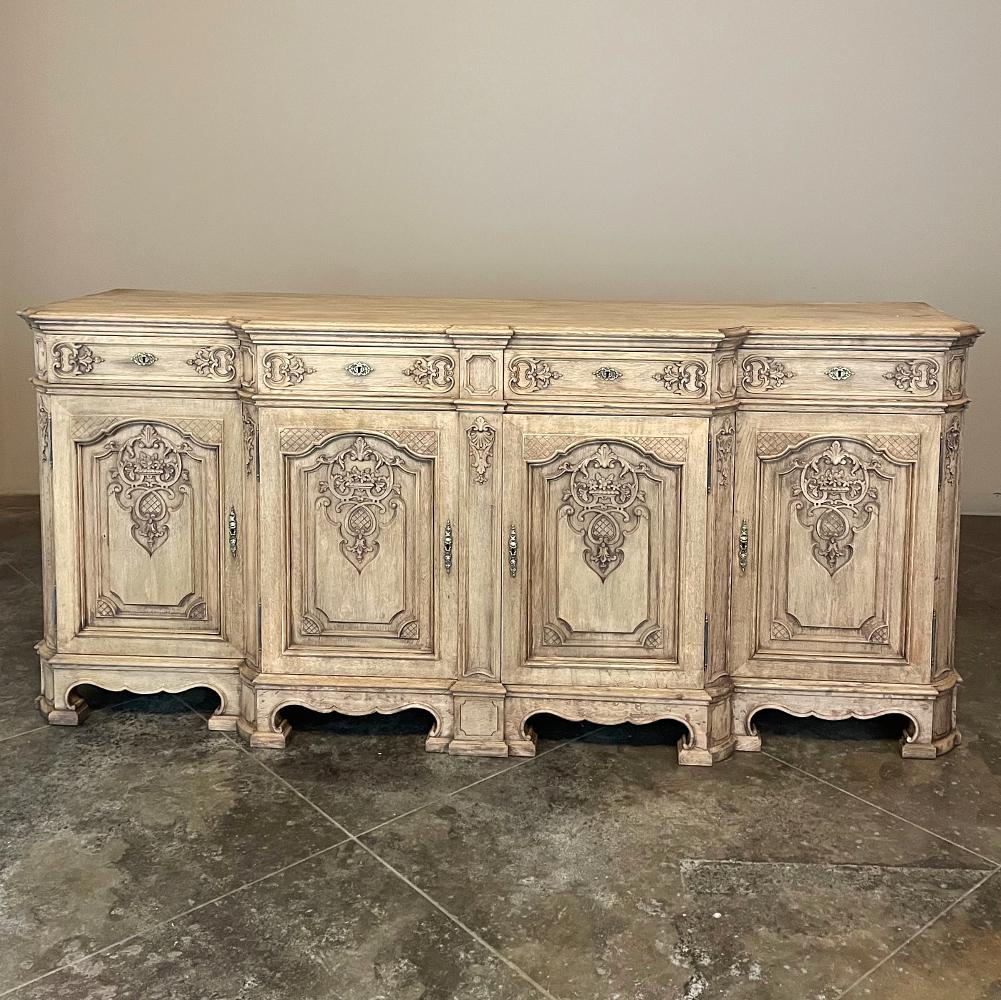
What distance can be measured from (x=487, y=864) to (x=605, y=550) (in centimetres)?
83

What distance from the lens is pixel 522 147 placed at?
5.24 m

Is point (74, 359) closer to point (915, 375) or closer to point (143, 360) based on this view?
point (143, 360)

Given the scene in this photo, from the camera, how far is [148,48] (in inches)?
209

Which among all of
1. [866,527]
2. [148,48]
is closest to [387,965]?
[866,527]

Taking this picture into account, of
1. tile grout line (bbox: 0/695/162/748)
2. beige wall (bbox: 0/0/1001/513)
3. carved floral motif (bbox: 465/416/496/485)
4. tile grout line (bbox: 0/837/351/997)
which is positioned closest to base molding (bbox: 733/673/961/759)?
carved floral motif (bbox: 465/416/496/485)

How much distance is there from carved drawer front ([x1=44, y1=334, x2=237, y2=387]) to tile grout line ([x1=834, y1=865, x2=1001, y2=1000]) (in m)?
1.90

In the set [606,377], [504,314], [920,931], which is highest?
[504,314]

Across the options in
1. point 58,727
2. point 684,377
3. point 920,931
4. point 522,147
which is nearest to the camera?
point 920,931

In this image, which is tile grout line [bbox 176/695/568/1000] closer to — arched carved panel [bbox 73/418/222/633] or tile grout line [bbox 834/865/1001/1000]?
arched carved panel [bbox 73/418/222/633]

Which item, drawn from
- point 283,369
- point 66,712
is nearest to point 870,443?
point 283,369

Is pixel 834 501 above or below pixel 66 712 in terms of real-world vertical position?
above

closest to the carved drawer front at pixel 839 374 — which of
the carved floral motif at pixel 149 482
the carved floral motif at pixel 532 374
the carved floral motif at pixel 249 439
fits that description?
the carved floral motif at pixel 532 374

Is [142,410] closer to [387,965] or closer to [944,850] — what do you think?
[387,965]

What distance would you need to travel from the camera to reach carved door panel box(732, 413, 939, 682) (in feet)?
9.95
